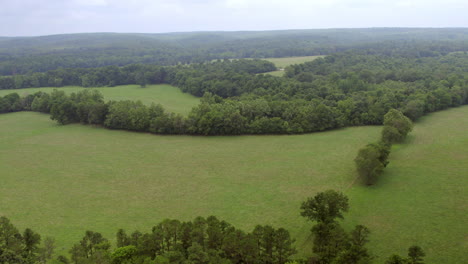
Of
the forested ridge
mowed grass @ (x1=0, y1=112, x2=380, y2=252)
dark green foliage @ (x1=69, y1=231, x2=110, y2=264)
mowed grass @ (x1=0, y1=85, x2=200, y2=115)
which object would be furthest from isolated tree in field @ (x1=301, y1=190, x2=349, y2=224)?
mowed grass @ (x1=0, y1=85, x2=200, y2=115)

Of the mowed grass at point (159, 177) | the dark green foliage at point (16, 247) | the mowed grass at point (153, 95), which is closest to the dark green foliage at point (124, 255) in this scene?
the dark green foliage at point (16, 247)

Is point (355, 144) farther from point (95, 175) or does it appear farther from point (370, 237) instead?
point (95, 175)

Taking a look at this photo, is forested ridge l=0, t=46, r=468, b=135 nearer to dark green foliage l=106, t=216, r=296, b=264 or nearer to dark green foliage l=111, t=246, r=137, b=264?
dark green foliage l=106, t=216, r=296, b=264

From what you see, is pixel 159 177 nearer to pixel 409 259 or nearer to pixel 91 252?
pixel 91 252

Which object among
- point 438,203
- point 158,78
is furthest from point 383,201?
point 158,78

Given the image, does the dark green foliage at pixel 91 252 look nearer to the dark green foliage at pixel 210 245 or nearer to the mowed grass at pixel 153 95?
the dark green foliage at pixel 210 245

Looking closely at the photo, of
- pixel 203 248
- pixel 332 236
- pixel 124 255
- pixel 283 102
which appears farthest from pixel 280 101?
pixel 124 255
